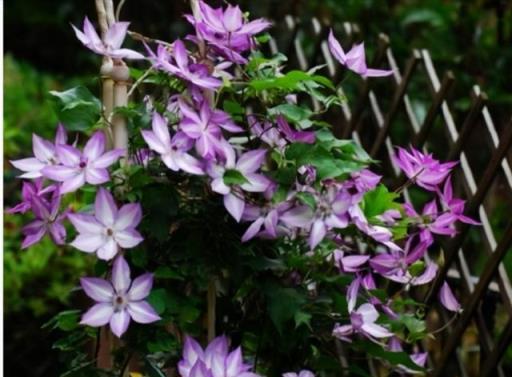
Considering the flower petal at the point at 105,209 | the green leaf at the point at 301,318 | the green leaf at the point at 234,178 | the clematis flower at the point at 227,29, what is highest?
the clematis flower at the point at 227,29

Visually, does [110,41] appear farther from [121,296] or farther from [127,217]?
[121,296]

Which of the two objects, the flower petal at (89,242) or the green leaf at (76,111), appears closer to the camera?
the flower petal at (89,242)

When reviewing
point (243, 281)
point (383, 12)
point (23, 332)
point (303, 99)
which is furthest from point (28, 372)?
point (243, 281)

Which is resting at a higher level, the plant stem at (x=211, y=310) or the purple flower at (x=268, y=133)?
the purple flower at (x=268, y=133)

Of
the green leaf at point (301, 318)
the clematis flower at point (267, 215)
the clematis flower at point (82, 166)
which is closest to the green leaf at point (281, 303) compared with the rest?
the green leaf at point (301, 318)

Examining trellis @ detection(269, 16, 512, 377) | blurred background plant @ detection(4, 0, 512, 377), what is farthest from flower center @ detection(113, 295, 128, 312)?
blurred background plant @ detection(4, 0, 512, 377)

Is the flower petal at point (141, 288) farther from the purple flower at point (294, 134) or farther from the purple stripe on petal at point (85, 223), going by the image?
the purple flower at point (294, 134)

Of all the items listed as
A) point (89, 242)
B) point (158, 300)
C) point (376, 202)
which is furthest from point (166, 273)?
point (376, 202)

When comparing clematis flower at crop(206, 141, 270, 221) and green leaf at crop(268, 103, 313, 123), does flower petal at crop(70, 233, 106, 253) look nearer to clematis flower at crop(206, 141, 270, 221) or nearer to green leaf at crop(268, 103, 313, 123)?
clematis flower at crop(206, 141, 270, 221)
